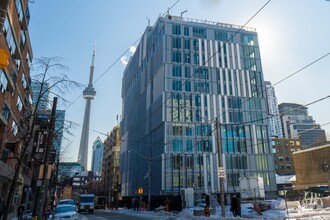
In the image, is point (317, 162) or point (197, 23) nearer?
point (317, 162)

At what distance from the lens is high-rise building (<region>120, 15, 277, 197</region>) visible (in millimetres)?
59125

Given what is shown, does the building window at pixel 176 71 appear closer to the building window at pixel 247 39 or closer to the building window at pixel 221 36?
the building window at pixel 221 36

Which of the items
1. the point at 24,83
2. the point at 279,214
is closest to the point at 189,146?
the point at 24,83

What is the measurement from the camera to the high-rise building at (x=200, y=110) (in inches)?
2328

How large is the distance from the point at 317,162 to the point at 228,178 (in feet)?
72.6

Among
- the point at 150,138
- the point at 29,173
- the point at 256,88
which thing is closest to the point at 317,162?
the point at 256,88

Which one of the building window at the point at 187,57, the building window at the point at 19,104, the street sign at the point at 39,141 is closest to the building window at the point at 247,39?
the building window at the point at 187,57

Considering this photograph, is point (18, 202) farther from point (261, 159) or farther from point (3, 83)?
point (261, 159)

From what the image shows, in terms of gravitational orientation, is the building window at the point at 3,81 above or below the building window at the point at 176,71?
below

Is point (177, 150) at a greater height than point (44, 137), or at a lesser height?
greater

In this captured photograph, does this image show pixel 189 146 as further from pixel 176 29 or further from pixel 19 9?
pixel 19 9

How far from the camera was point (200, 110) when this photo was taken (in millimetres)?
62906

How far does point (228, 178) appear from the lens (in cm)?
6041

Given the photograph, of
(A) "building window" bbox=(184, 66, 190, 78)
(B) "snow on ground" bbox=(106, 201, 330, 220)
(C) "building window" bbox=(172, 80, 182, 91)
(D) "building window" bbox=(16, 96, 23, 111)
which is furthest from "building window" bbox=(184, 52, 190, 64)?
(B) "snow on ground" bbox=(106, 201, 330, 220)
